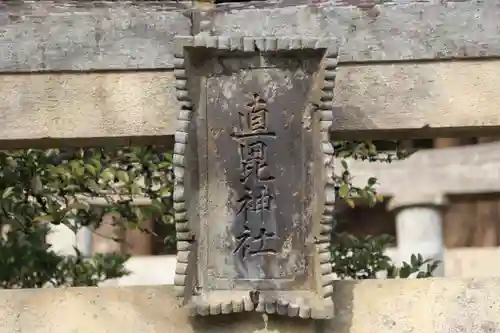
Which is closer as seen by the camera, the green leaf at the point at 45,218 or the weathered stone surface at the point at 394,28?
the weathered stone surface at the point at 394,28

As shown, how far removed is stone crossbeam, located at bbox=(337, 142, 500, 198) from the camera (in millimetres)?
5344

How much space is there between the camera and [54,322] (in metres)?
2.05

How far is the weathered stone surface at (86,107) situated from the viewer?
2.09 m

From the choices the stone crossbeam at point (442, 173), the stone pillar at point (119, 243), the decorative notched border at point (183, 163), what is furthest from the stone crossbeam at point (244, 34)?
the stone crossbeam at point (442, 173)

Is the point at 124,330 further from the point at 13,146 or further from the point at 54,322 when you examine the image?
the point at 13,146

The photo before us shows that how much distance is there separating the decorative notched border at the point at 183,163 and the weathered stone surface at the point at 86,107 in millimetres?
162

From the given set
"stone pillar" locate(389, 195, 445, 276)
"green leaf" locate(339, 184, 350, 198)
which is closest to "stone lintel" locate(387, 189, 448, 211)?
"stone pillar" locate(389, 195, 445, 276)

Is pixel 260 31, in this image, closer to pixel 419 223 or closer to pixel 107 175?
pixel 107 175

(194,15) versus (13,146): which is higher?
(194,15)

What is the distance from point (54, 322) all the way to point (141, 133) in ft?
1.70

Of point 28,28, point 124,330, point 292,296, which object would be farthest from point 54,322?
point 28,28

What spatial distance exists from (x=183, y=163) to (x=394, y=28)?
2.10 feet

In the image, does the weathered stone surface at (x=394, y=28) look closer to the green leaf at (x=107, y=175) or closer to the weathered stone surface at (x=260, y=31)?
the weathered stone surface at (x=260, y=31)

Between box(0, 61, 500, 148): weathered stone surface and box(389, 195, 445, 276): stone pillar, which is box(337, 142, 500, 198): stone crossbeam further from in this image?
box(0, 61, 500, 148): weathered stone surface
